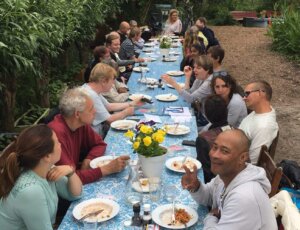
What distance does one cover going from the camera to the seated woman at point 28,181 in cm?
231

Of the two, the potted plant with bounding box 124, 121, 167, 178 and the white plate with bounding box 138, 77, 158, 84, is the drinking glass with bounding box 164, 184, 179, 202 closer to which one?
the potted plant with bounding box 124, 121, 167, 178

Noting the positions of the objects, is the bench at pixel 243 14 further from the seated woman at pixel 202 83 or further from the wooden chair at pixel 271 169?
the wooden chair at pixel 271 169

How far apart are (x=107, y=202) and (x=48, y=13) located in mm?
4145

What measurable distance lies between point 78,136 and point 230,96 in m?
1.99

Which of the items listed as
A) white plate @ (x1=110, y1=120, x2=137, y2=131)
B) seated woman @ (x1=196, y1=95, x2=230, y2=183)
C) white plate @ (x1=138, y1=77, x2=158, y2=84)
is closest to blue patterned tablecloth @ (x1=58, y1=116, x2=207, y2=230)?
seated woman @ (x1=196, y1=95, x2=230, y2=183)

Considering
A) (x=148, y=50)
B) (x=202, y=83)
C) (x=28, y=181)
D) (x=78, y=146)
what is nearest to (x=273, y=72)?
(x=148, y=50)

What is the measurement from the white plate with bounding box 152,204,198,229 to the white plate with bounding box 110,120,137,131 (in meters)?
1.65

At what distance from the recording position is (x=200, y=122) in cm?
540

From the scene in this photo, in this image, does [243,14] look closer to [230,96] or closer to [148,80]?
[148,80]

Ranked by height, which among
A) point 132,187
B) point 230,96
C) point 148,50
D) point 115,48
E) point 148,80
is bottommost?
point 148,50

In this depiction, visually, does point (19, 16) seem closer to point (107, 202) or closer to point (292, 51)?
point (107, 202)

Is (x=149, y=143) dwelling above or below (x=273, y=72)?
above

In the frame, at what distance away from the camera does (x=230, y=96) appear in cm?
460

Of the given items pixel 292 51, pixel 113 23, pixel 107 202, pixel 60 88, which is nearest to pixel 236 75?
pixel 292 51
